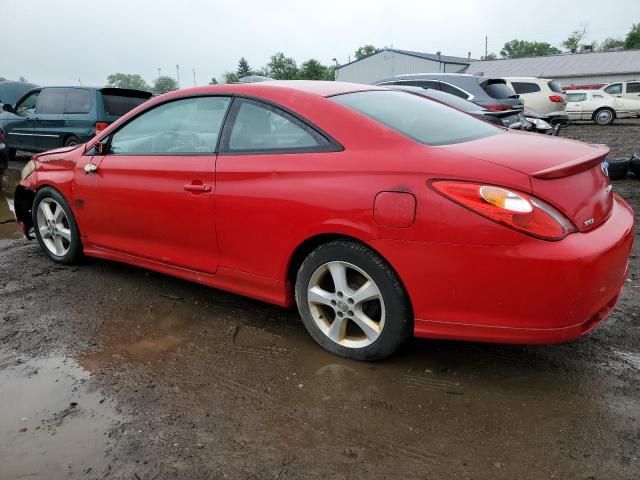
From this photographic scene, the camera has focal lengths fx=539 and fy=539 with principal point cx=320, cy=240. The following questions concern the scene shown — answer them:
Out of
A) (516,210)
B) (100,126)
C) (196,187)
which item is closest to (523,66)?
(100,126)

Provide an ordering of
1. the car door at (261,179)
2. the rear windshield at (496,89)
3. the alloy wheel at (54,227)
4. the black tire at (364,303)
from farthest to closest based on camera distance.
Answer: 1. the rear windshield at (496,89)
2. the alloy wheel at (54,227)
3. the car door at (261,179)
4. the black tire at (364,303)

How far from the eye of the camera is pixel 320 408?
2512mm

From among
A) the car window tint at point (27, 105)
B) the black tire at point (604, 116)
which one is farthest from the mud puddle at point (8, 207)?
the black tire at point (604, 116)

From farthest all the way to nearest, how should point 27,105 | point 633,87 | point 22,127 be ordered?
point 633,87, point 27,105, point 22,127

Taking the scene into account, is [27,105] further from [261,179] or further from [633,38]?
[633,38]

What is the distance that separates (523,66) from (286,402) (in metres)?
50.2

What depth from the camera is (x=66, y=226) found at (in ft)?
14.9

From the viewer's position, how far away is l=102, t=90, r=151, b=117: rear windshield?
9.61 metres

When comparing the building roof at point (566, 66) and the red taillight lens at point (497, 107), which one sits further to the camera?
the building roof at point (566, 66)

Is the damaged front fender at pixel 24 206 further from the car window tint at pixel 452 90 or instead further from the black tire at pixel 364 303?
the car window tint at pixel 452 90

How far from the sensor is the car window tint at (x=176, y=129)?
3.38 meters

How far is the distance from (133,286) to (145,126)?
4.00 feet

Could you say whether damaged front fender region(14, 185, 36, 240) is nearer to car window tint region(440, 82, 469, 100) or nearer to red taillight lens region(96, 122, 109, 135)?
red taillight lens region(96, 122, 109, 135)

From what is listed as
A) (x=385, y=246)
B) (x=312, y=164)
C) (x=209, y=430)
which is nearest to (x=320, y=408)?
(x=209, y=430)
